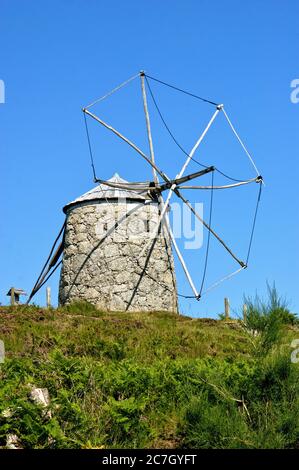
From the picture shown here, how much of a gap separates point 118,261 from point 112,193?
256 centimetres

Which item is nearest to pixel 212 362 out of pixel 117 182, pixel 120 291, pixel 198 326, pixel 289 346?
pixel 289 346

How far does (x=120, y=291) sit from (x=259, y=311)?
17061 mm

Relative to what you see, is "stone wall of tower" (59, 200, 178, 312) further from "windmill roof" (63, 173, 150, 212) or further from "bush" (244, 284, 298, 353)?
"bush" (244, 284, 298, 353)

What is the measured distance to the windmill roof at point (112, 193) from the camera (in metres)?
27.6


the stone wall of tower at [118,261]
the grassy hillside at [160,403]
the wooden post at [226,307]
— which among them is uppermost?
the stone wall of tower at [118,261]

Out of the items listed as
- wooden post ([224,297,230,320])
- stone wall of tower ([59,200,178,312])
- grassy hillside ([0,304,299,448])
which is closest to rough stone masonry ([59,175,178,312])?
stone wall of tower ([59,200,178,312])

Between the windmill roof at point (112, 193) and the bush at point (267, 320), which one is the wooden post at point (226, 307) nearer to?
the windmill roof at point (112, 193)

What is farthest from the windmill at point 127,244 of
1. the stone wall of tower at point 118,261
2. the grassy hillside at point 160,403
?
the grassy hillside at point 160,403

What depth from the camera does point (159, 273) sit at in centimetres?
2733

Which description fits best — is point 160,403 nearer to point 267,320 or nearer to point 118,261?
point 267,320

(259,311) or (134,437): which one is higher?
(259,311)

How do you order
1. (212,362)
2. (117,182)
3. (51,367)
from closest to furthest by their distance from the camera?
1. (51,367)
2. (212,362)
3. (117,182)

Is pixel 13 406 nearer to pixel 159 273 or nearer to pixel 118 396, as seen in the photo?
pixel 118 396

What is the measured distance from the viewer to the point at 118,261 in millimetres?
26922
